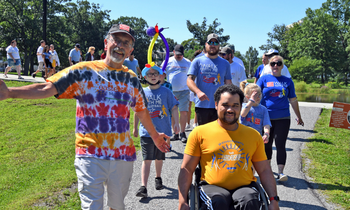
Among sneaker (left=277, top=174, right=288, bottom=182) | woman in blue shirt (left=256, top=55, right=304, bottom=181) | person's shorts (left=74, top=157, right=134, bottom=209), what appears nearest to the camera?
person's shorts (left=74, top=157, right=134, bottom=209)

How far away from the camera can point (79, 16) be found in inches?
2307

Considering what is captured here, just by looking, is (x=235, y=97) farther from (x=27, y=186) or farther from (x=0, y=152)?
(x=0, y=152)

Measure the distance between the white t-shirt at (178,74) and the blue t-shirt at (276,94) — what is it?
117 inches

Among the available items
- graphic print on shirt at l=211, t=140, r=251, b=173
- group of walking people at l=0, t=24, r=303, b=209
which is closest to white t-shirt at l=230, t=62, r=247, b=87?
group of walking people at l=0, t=24, r=303, b=209

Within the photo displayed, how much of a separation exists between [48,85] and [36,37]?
39973 millimetres

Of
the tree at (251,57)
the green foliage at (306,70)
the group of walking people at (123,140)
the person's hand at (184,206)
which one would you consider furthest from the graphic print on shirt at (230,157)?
the tree at (251,57)

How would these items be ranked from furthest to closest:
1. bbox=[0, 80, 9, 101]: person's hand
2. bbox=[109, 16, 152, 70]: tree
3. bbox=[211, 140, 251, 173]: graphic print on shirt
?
bbox=[109, 16, 152, 70]: tree, bbox=[211, 140, 251, 173]: graphic print on shirt, bbox=[0, 80, 9, 101]: person's hand

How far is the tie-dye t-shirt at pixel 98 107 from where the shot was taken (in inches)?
103

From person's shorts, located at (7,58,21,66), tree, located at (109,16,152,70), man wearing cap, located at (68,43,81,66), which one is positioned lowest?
person's shorts, located at (7,58,21,66)

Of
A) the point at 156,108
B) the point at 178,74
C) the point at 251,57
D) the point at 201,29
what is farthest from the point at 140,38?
the point at 251,57

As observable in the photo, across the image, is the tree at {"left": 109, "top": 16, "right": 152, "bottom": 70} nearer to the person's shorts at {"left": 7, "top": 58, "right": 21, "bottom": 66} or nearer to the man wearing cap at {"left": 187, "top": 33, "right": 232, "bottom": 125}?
the person's shorts at {"left": 7, "top": 58, "right": 21, "bottom": 66}

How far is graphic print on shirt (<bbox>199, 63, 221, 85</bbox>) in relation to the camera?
499 cm

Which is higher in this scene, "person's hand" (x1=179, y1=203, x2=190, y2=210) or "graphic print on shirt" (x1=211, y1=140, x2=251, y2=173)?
"graphic print on shirt" (x1=211, y1=140, x2=251, y2=173)

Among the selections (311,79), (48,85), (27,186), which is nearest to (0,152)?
(27,186)
